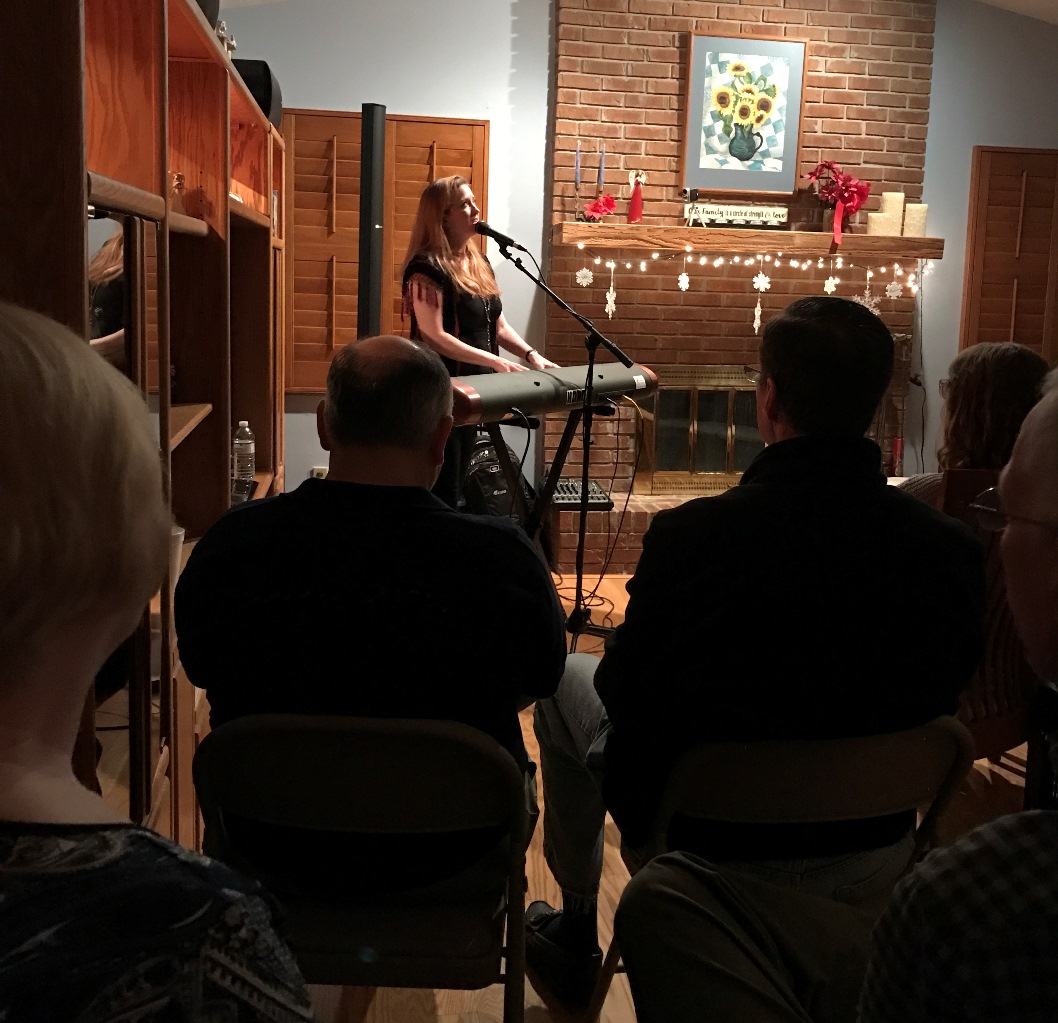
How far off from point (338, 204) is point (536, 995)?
4116mm

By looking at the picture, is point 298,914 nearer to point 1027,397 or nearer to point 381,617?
point 381,617

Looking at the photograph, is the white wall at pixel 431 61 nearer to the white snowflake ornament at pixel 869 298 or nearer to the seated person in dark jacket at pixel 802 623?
the white snowflake ornament at pixel 869 298

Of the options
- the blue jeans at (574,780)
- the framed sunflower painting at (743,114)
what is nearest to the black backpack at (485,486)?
the framed sunflower painting at (743,114)

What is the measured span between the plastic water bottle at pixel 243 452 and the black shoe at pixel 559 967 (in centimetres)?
179

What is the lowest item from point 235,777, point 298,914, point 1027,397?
point 298,914

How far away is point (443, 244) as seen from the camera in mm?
3701

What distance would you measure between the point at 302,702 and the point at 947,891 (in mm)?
944

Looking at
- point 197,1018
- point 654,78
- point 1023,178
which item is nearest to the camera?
point 197,1018

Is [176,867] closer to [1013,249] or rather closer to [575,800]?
[575,800]

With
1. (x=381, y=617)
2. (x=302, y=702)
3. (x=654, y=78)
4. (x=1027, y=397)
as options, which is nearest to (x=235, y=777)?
(x=302, y=702)

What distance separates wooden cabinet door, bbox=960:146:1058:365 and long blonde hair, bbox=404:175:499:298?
304 centimetres

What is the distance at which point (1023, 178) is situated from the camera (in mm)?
5555

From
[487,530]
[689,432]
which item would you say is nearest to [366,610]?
[487,530]

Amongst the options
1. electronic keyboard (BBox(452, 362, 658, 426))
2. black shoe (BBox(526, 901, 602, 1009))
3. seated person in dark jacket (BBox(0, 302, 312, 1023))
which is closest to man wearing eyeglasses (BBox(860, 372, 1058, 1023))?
seated person in dark jacket (BBox(0, 302, 312, 1023))
